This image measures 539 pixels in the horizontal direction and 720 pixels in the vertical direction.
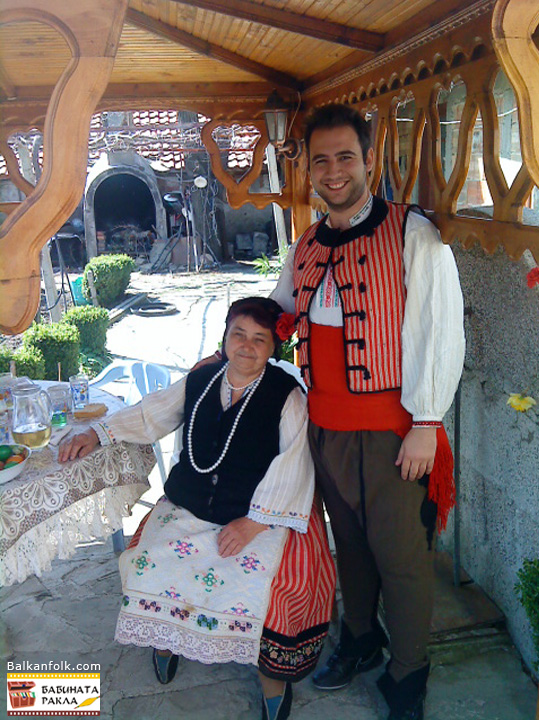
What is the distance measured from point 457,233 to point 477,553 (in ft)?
5.81

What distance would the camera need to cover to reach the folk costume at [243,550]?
2.45 meters

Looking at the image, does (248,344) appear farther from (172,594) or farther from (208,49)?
(208,49)

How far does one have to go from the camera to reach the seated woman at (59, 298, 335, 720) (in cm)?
246

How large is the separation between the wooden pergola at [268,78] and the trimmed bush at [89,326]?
5141 mm

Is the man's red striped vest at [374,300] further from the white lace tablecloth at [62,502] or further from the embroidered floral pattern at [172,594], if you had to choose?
the white lace tablecloth at [62,502]

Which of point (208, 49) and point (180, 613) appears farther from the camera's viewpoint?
point (208, 49)

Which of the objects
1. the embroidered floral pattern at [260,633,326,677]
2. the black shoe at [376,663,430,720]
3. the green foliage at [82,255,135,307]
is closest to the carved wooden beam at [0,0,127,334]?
the embroidered floral pattern at [260,633,326,677]

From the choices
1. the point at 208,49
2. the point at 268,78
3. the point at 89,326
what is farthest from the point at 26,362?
the point at 208,49

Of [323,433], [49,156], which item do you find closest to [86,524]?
[323,433]

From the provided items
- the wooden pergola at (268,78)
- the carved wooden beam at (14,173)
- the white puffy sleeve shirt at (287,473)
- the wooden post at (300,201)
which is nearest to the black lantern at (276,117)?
the wooden pergola at (268,78)

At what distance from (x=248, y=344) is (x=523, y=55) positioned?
153cm

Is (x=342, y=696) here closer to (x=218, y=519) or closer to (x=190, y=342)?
(x=218, y=519)

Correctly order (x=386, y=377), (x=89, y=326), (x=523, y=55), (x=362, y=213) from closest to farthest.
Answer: (x=523, y=55) → (x=386, y=377) → (x=362, y=213) → (x=89, y=326)

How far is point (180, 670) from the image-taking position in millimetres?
2840
